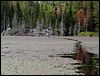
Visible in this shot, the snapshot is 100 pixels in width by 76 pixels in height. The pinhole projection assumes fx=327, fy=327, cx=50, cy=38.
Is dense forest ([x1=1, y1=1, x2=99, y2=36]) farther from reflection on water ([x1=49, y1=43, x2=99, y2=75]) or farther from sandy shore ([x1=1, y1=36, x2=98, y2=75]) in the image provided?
reflection on water ([x1=49, y1=43, x2=99, y2=75])

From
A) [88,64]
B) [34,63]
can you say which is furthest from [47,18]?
[88,64]

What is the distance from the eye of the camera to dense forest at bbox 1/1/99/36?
10988 centimetres

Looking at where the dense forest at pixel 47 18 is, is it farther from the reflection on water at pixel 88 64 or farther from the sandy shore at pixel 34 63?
the reflection on water at pixel 88 64

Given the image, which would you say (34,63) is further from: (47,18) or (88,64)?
(47,18)

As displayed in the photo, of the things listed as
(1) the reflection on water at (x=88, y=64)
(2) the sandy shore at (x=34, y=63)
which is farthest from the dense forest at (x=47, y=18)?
(1) the reflection on water at (x=88, y=64)

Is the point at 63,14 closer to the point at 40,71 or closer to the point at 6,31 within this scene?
the point at 6,31

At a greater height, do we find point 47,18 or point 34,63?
point 47,18

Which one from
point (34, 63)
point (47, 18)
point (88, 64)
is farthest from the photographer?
point (47, 18)

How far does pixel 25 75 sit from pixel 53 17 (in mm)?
101516

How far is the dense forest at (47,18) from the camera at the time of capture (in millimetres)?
109875

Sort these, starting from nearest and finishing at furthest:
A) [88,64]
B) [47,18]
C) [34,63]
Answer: [88,64]
[34,63]
[47,18]

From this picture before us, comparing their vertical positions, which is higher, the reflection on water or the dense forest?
the dense forest

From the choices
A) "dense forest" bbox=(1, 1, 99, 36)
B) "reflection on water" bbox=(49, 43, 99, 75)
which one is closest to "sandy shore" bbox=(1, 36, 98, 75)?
"reflection on water" bbox=(49, 43, 99, 75)

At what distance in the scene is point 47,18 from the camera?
119 m
